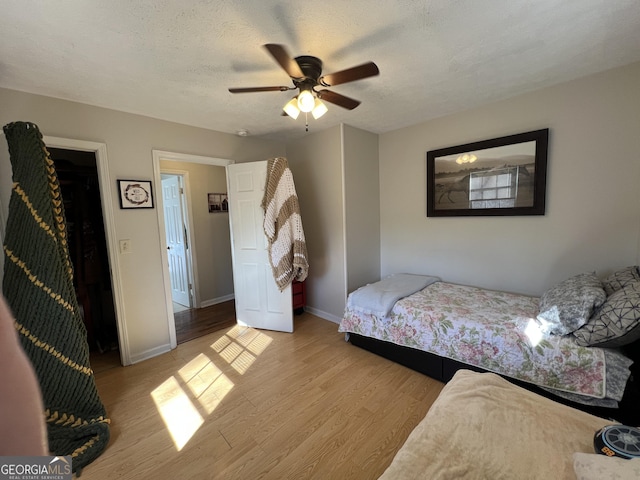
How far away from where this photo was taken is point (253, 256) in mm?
3182

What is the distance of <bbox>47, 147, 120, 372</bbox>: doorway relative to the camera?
8.55 feet

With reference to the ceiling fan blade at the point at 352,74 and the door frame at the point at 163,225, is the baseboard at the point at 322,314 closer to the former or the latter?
the door frame at the point at 163,225

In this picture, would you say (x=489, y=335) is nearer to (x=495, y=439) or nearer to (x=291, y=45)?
(x=495, y=439)

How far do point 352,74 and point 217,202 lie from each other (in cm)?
→ 322

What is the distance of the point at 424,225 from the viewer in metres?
3.22

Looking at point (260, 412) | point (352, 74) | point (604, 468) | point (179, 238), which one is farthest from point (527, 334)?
point (179, 238)

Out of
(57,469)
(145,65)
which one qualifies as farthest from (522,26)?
(57,469)

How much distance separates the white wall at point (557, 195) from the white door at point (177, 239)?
3212 millimetres

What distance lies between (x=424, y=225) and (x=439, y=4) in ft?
7.27

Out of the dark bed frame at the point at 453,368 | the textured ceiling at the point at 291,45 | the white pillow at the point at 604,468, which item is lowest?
the dark bed frame at the point at 453,368

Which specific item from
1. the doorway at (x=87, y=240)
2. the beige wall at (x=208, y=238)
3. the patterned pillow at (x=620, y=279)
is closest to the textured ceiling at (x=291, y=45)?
the doorway at (x=87, y=240)

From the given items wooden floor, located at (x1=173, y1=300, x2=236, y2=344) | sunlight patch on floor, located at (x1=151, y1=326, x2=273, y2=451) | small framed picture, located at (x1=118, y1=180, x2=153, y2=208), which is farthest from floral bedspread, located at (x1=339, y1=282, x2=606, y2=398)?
small framed picture, located at (x1=118, y1=180, x2=153, y2=208)

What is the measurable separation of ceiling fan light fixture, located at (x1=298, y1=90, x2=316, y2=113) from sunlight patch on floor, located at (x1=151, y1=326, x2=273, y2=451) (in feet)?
7.07

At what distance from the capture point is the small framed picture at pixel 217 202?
412cm
